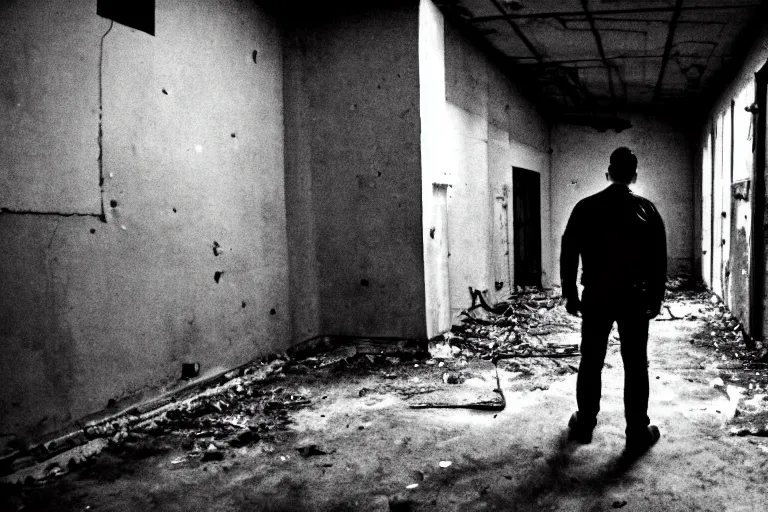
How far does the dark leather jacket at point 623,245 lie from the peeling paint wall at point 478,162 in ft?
8.65

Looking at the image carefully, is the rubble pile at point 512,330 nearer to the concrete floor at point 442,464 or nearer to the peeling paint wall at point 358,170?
the peeling paint wall at point 358,170

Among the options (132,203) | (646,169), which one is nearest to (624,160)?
(132,203)

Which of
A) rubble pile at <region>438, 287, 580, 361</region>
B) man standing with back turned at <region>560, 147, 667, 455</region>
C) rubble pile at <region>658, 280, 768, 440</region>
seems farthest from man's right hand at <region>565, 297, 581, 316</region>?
rubble pile at <region>438, 287, 580, 361</region>

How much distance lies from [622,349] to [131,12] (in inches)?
130

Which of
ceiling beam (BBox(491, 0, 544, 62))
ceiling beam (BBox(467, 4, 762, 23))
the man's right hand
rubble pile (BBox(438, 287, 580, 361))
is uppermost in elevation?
ceiling beam (BBox(491, 0, 544, 62))

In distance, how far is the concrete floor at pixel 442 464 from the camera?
8.16 feet

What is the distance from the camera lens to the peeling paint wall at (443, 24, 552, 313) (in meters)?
6.25

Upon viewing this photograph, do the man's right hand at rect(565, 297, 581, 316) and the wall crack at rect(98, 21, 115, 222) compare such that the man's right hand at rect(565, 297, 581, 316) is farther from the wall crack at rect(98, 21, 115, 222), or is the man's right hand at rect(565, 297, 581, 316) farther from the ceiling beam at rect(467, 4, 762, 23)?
the ceiling beam at rect(467, 4, 762, 23)

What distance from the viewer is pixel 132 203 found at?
3.42 metres

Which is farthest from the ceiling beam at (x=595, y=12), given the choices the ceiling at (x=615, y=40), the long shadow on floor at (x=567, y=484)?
the long shadow on floor at (x=567, y=484)

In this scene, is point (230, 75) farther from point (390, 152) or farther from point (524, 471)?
point (524, 471)

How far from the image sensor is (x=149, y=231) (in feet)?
11.6

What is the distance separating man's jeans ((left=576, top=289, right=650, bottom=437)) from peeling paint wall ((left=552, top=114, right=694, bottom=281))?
321 inches

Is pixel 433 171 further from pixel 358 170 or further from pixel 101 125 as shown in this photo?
pixel 101 125
